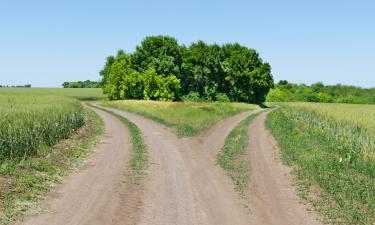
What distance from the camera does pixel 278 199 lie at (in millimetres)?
15695

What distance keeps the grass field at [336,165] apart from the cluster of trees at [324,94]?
12452 centimetres

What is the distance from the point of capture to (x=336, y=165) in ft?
70.1

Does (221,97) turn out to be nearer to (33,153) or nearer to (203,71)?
(203,71)

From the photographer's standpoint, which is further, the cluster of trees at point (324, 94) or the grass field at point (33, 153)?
the cluster of trees at point (324, 94)

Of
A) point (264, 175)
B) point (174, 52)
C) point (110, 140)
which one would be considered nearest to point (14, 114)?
point (110, 140)

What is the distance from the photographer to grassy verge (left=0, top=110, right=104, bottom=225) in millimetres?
13836

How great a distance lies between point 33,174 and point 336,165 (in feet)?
45.1

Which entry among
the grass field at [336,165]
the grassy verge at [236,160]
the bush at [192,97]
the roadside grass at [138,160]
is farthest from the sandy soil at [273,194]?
the bush at [192,97]

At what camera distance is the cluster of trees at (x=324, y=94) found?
158 metres

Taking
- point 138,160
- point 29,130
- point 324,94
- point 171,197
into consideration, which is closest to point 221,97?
point 324,94

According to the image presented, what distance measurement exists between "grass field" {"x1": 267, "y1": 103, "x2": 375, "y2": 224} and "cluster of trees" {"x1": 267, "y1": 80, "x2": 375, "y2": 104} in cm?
12452

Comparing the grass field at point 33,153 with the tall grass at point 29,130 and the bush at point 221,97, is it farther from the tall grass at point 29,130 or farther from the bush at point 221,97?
the bush at point 221,97

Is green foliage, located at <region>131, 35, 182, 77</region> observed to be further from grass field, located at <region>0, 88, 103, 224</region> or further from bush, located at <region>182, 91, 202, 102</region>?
grass field, located at <region>0, 88, 103, 224</region>

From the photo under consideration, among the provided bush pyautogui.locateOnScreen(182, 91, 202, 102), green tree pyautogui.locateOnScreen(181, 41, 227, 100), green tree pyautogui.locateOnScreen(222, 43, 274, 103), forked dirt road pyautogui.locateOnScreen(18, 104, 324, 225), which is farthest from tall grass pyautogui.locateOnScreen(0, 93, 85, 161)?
green tree pyautogui.locateOnScreen(222, 43, 274, 103)
